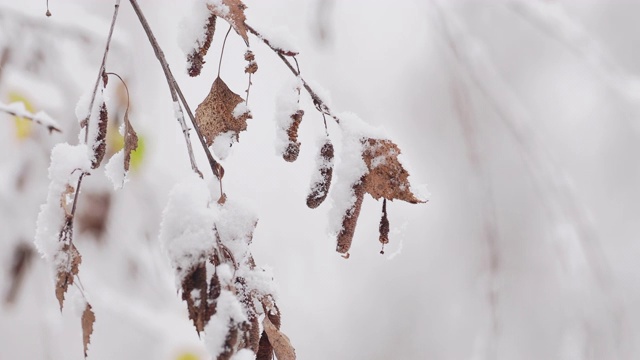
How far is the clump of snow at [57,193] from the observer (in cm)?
54

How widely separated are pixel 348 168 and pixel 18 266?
116 cm

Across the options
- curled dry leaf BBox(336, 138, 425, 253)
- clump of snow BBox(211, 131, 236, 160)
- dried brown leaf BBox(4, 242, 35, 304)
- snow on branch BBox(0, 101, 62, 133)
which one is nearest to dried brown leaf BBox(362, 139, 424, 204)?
curled dry leaf BBox(336, 138, 425, 253)

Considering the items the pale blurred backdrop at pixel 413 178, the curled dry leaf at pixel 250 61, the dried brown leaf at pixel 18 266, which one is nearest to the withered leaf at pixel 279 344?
the pale blurred backdrop at pixel 413 178

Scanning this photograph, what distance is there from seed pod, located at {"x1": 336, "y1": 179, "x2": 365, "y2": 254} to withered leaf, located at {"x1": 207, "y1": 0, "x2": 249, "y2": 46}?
0.49 feet

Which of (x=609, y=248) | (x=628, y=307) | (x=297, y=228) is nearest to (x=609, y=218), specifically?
(x=609, y=248)

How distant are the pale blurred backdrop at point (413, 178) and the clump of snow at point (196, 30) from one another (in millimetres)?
45

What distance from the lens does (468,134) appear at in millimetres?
1094

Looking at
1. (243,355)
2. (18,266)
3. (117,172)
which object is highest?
(18,266)

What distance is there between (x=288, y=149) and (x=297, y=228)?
2974mm

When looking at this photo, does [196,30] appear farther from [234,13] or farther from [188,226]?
Answer: [188,226]

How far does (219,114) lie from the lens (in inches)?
22.2

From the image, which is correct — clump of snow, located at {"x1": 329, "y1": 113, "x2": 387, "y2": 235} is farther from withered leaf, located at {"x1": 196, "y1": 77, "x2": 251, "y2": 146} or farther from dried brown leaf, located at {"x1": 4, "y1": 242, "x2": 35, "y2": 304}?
dried brown leaf, located at {"x1": 4, "y1": 242, "x2": 35, "y2": 304}

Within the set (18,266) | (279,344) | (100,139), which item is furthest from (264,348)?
(18,266)

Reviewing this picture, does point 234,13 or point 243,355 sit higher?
point 234,13
